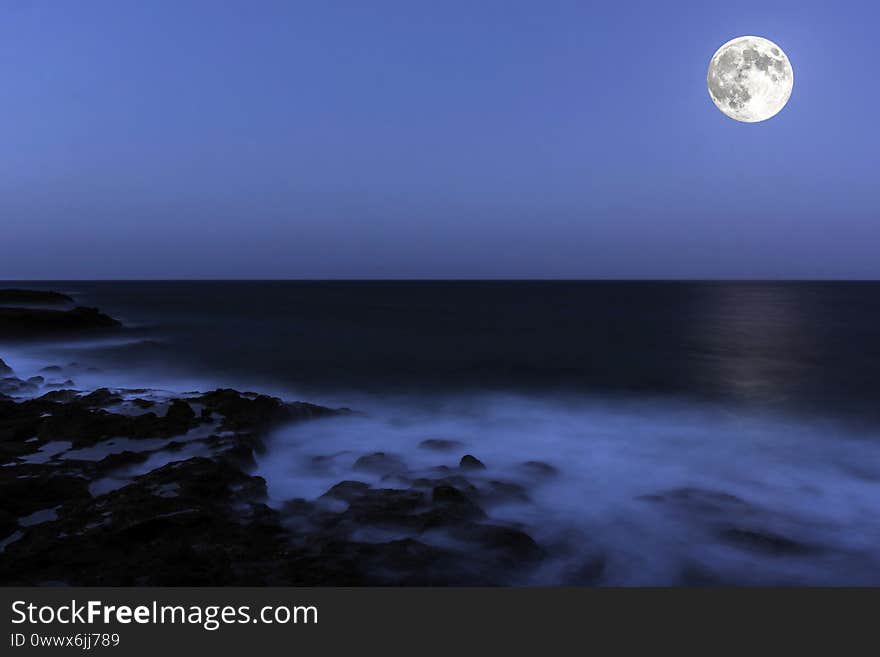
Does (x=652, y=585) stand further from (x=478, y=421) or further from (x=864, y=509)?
(x=478, y=421)

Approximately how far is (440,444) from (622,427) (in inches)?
180

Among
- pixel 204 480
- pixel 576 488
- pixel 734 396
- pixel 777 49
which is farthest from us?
pixel 777 49

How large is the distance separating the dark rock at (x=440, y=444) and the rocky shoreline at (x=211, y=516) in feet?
1.41

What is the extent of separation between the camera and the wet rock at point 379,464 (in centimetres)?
825

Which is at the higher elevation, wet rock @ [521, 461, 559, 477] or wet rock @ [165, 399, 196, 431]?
wet rock @ [165, 399, 196, 431]

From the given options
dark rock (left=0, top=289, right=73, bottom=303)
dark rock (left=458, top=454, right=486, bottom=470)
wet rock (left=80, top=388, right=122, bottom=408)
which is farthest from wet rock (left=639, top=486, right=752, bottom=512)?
dark rock (left=0, top=289, right=73, bottom=303)

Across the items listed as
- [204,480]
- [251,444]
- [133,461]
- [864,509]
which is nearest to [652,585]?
[864,509]

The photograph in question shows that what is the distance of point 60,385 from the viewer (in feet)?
45.5

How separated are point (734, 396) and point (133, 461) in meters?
14.5

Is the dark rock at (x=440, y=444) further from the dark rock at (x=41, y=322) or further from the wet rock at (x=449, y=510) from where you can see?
the dark rock at (x=41, y=322)

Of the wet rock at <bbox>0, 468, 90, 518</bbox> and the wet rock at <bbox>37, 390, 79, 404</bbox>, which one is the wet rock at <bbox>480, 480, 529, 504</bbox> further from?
the wet rock at <bbox>37, 390, 79, 404</bbox>

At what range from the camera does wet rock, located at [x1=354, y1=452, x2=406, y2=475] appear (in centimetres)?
825

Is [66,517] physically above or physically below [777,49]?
below

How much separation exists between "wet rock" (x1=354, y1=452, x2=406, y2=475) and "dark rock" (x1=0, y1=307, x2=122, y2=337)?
24285 millimetres
